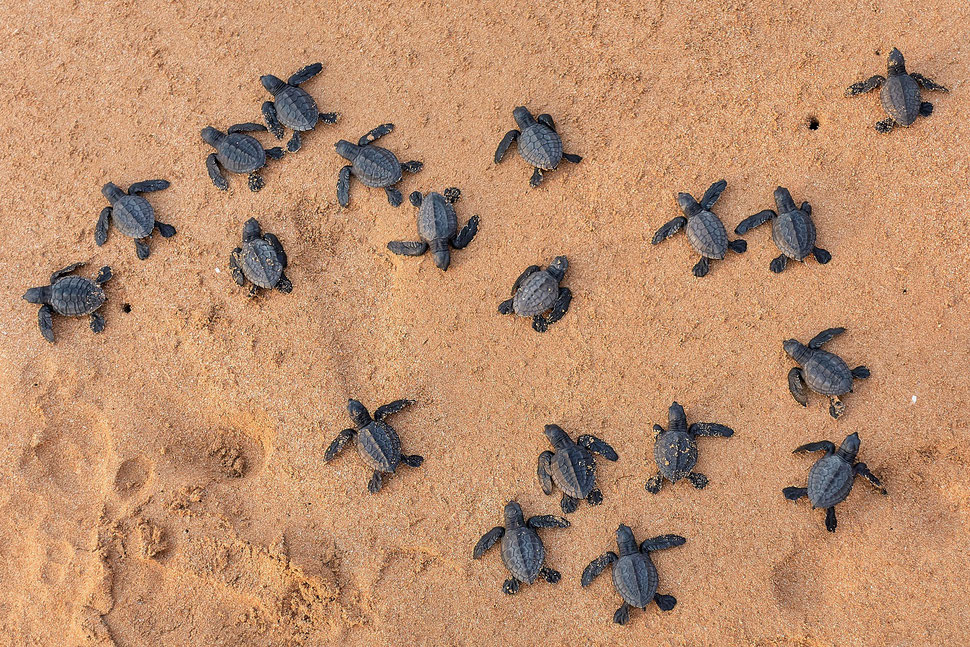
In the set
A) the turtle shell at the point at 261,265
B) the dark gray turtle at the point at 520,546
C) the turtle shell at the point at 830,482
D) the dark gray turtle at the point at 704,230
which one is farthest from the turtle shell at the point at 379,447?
the turtle shell at the point at 830,482

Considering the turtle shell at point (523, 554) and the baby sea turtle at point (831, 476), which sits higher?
the baby sea turtle at point (831, 476)

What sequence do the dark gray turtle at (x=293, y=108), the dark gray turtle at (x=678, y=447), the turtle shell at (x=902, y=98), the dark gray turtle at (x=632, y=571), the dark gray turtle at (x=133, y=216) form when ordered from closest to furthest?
the dark gray turtle at (x=632, y=571) < the dark gray turtle at (x=678, y=447) < the turtle shell at (x=902, y=98) < the dark gray turtle at (x=133, y=216) < the dark gray turtle at (x=293, y=108)

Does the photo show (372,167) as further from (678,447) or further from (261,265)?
(678,447)

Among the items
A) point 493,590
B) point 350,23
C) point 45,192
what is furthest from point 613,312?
point 45,192

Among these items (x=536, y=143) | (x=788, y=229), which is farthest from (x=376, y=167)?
(x=788, y=229)

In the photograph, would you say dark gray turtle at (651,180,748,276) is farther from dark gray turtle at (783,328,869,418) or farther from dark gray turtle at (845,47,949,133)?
dark gray turtle at (845,47,949,133)

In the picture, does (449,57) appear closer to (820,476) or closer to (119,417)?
(119,417)

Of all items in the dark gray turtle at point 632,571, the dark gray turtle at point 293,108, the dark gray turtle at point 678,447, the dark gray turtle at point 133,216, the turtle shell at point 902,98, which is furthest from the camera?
the dark gray turtle at point 293,108

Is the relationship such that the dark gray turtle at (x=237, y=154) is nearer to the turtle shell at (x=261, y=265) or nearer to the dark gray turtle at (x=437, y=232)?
the turtle shell at (x=261, y=265)
